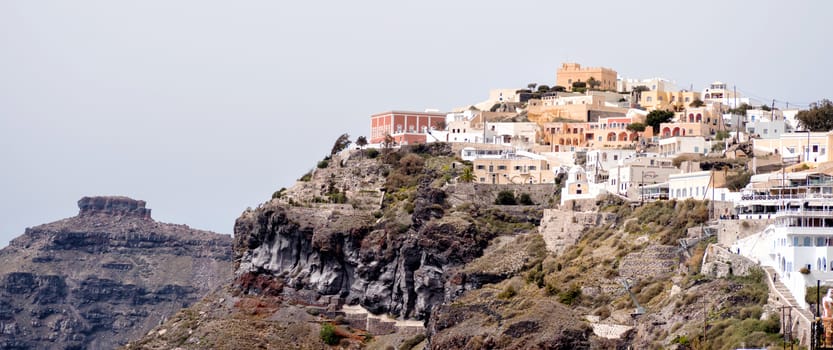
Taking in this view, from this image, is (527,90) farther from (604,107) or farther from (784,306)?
(784,306)

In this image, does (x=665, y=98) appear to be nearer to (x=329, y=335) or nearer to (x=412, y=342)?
(x=329, y=335)

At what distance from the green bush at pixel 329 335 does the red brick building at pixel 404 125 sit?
2171 centimetres

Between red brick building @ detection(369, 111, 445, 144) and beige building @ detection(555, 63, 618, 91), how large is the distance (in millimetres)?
12499

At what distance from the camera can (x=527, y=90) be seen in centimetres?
13862

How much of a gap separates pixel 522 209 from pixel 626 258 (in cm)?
2193

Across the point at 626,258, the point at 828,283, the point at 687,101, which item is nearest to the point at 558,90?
the point at 687,101

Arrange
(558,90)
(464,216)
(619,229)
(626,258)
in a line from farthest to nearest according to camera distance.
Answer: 1. (558,90)
2. (464,216)
3. (619,229)
4. (626,258)

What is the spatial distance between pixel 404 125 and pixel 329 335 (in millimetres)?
25647

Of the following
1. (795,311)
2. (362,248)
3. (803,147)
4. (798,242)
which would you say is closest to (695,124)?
(803,147)

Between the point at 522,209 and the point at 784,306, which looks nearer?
the point at 784,306

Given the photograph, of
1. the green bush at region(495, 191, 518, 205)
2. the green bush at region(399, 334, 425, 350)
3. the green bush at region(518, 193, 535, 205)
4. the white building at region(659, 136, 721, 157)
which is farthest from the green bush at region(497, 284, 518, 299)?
the white building at region(659, 136, 721, 157)

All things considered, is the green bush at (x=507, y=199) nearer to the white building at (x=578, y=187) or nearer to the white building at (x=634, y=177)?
the white building at (x=578, y=187)

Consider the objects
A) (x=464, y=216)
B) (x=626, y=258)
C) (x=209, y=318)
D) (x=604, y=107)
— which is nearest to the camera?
(x=626, y=258)

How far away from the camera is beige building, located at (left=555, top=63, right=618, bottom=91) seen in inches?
5458
